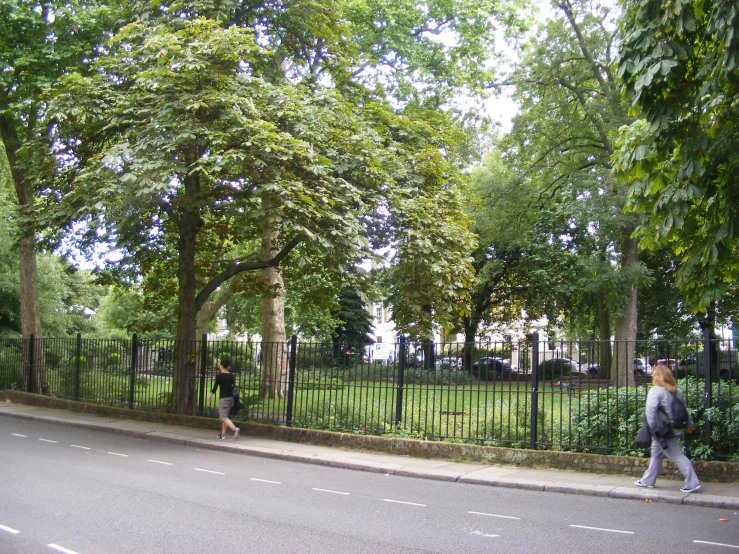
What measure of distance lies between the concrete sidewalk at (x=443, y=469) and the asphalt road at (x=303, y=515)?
0.74 ft

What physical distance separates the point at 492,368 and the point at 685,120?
18.7 feet

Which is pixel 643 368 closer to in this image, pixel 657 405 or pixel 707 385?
pixel 707 385

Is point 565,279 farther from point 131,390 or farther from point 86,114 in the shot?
point 86,114

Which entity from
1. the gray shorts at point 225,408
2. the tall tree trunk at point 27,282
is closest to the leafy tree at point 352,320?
the tall tree trunk at point 27,282

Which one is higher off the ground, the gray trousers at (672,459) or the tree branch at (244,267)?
the tree branch at (244,267)

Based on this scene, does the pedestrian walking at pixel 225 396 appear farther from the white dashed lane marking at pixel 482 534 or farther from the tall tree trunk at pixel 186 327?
the white dashed lane marking at pixel 482 534

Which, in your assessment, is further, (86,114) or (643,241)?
(86,114)

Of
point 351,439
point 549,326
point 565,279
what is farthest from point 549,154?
point 351,439

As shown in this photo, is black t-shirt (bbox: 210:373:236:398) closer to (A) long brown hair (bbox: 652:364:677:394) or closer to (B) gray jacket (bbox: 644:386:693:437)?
(B) gray jacket (bbox: 644:386:693:437)

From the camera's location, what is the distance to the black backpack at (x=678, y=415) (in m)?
9.19

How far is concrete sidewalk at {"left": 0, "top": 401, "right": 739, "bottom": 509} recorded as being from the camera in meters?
9.23

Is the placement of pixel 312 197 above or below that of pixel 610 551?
above

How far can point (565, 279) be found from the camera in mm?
36062

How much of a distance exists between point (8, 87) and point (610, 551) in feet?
68.6
